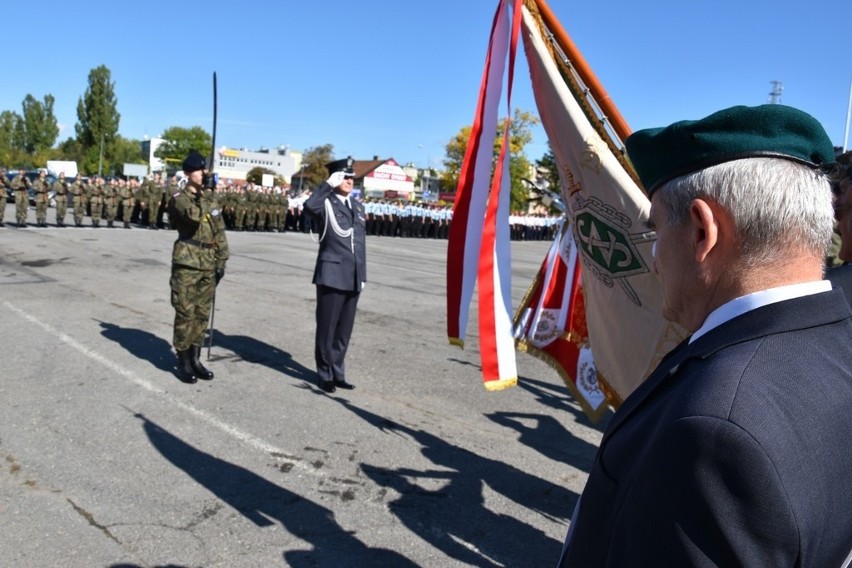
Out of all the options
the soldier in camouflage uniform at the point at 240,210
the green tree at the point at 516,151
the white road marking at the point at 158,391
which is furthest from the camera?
the green tree at the point at 516,151

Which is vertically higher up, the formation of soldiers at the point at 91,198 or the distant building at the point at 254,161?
the distant building at the point at 254,161

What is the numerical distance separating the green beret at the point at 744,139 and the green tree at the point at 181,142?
355ft

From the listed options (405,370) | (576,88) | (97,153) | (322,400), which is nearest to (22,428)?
(322,400)

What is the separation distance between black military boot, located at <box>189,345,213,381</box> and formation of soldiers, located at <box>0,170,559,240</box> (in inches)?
379

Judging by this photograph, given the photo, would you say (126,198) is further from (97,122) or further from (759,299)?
(97,122)

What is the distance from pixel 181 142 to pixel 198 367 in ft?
362

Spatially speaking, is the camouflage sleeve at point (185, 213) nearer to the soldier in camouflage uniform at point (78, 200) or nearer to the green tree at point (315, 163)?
the soldier in camouflage uniform at point (78, 200)

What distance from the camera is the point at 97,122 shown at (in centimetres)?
7494

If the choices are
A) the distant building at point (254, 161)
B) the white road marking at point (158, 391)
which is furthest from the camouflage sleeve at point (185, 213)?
the distant building at point (254, 161)

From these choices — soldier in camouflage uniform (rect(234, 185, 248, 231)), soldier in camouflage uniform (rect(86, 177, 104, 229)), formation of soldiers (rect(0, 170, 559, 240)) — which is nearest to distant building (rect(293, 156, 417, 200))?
Answer: formation of soldiers (rect(0, 170, 559, 240))

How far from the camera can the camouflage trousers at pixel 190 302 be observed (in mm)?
6539

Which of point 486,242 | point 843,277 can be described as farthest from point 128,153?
point 843,277

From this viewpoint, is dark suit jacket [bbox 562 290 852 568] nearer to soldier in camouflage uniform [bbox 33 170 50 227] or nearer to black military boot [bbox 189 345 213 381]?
black military boot [bbox 189 345 213 381]

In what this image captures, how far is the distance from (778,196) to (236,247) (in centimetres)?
1896
